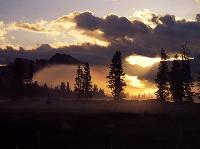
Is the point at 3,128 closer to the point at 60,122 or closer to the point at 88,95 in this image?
the point at 60,122

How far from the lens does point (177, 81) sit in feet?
327

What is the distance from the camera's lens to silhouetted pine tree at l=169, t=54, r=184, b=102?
9956cm

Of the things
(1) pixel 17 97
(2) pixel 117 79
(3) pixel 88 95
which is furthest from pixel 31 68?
(2) pixel 117 79

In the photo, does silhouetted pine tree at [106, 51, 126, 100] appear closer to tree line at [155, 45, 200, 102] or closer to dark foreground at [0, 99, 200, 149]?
tree line at [155, 45, 200, 102]

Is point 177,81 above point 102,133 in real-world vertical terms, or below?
above

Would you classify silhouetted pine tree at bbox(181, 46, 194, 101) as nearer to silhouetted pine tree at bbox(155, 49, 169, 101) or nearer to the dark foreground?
silhouetted pine tree at bbox(155, 49, 169, 101)

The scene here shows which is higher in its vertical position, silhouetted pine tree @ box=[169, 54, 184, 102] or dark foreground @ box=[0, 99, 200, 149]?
silhouetted pine tree @ box=[169, 54, 184, 102]

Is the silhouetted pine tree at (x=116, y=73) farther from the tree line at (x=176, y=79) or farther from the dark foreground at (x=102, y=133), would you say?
the dark foreground at (x=102, y=133)

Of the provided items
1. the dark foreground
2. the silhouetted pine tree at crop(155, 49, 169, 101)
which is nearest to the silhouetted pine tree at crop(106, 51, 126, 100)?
the silhouetted pine tree at crop(155, 49, 169, 101)

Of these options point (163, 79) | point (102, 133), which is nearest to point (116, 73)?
point (163, 79)

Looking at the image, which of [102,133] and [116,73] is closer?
[102,133]

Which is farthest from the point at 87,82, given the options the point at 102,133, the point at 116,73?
the point at 102,133

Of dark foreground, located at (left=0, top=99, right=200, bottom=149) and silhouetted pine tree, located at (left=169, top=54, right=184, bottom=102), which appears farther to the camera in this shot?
silhouetted pine tree, located at (left=169, top=54, right=184, bottom=102)

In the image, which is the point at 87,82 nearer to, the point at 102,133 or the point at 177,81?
the point at 177,81
